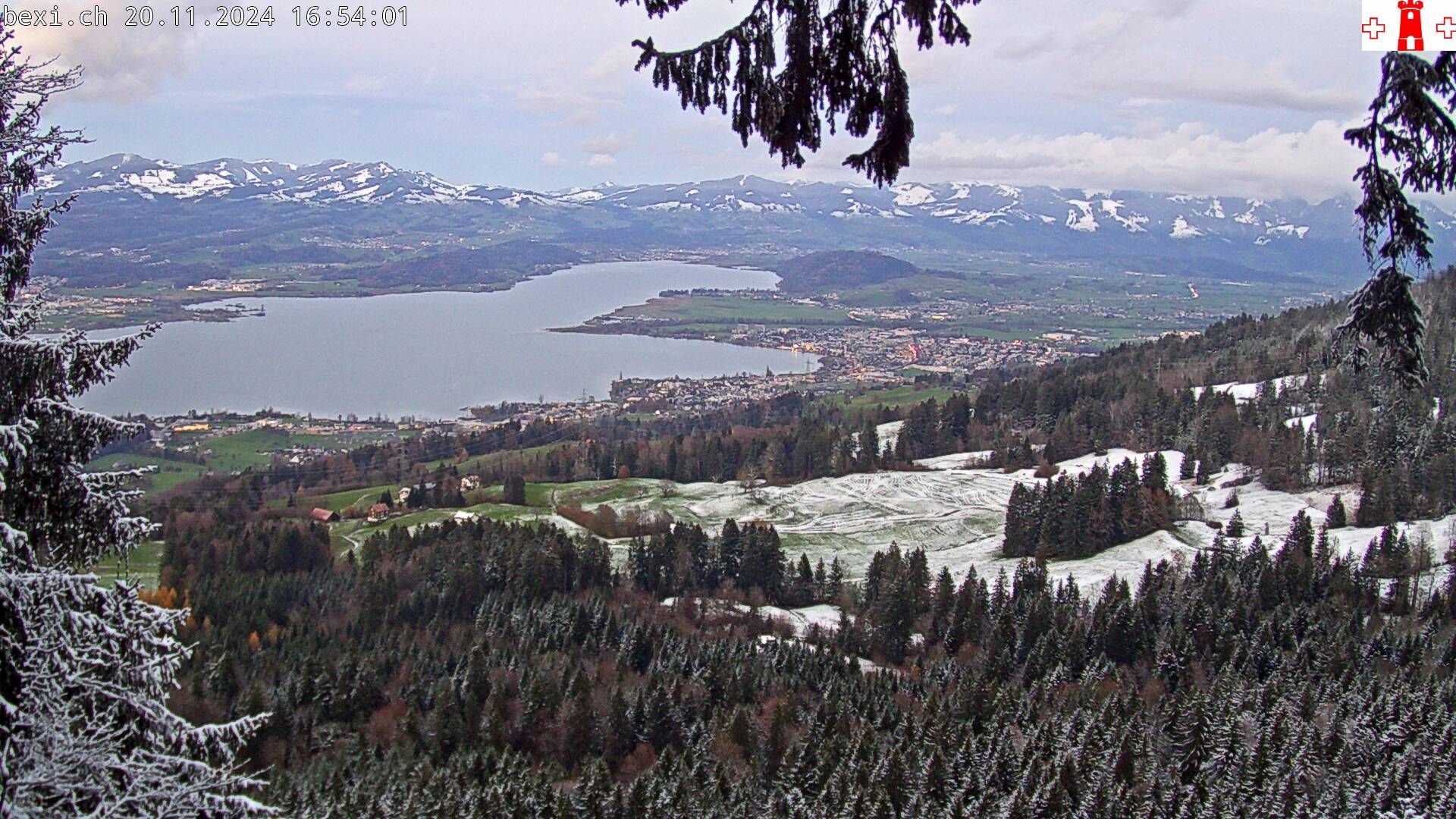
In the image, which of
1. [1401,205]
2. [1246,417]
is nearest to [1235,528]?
[1246,417]

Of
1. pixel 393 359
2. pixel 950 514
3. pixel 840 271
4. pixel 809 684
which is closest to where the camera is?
pixel 809 684

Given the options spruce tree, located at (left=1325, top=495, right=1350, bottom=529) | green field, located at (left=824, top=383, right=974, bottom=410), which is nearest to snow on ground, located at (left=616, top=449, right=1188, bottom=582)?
spruce tree, located at (left=1325, top=495, right=1350, bottom=529)

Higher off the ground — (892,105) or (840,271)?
(840,271)

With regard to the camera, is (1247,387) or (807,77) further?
(1247,387)


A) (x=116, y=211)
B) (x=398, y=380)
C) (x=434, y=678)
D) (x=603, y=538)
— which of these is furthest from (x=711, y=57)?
(x=116, y=211)

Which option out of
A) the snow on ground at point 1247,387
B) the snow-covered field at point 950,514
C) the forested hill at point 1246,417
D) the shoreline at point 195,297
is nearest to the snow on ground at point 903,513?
the snow-covered field at point 950,514

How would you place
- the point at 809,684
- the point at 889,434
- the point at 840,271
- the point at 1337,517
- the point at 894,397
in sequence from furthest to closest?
the point at 840,271 → the point at 894,397 → the point at 889,434 → the point at 1337,517 → the point at 809,684

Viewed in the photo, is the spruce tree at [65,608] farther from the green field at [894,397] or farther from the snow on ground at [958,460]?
the green field at [894,397]

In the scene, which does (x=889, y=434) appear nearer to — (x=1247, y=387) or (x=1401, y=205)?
(x=1247, y=387)

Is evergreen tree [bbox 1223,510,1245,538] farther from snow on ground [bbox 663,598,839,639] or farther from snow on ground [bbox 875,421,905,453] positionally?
snow on ground [bbox 875,421,905,453]
